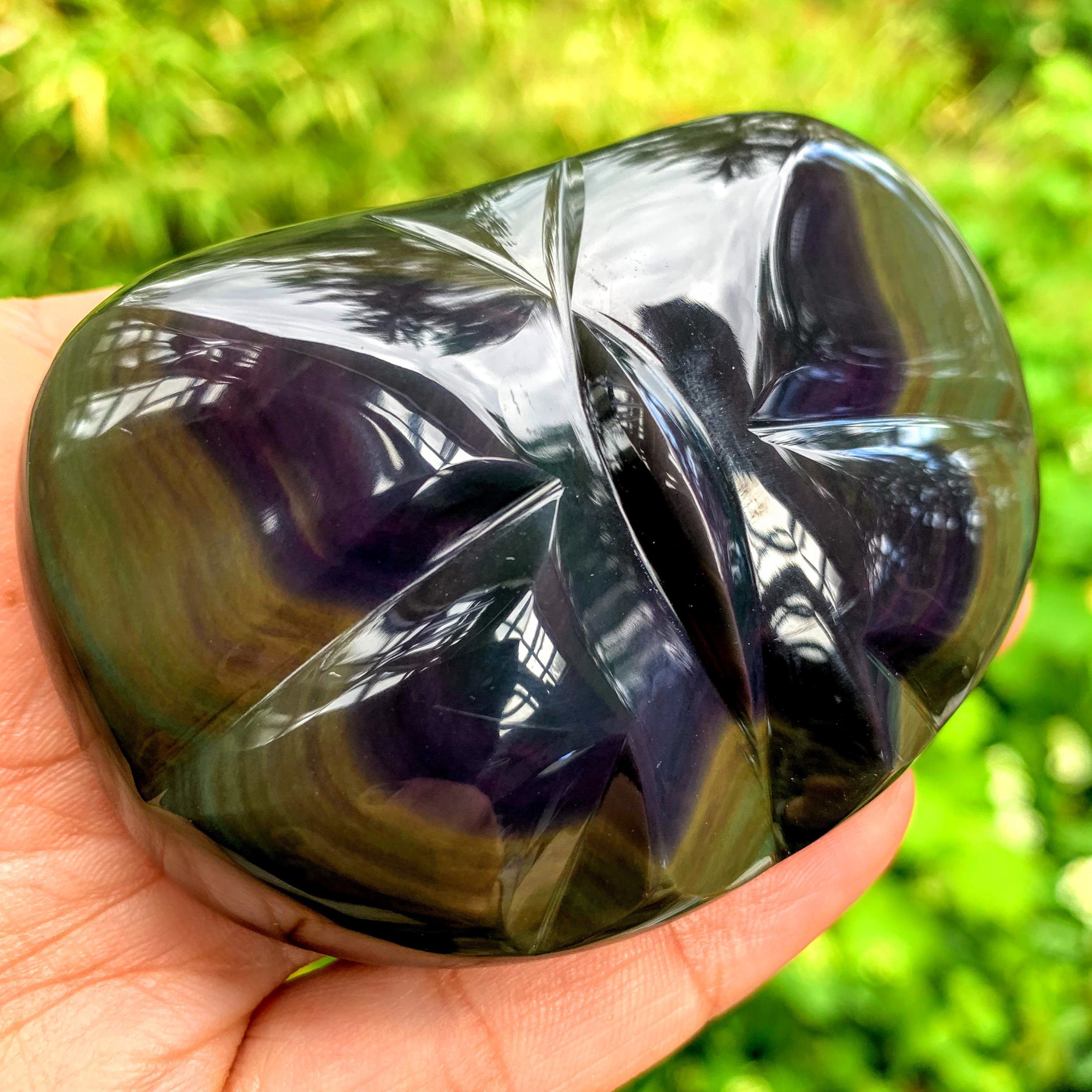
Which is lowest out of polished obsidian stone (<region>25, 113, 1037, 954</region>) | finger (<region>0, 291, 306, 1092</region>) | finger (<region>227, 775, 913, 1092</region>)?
finger (<region>227, 775, 913, 1092</region>)

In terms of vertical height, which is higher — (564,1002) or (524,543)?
(524,543)

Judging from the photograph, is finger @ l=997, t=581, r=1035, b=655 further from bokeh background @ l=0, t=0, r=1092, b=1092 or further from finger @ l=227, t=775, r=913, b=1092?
finger @ l=227, t=775, r=913, b=1092

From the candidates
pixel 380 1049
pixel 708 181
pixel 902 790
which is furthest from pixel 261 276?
pixel 902 790

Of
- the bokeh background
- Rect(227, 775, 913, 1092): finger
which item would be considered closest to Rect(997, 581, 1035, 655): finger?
the bokeh background

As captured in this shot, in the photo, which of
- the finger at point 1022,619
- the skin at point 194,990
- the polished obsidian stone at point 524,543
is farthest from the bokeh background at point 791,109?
the polished obsidian stone at point 524,543

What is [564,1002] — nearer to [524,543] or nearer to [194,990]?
[194,990]

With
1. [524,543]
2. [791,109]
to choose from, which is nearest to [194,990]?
[524,543]
